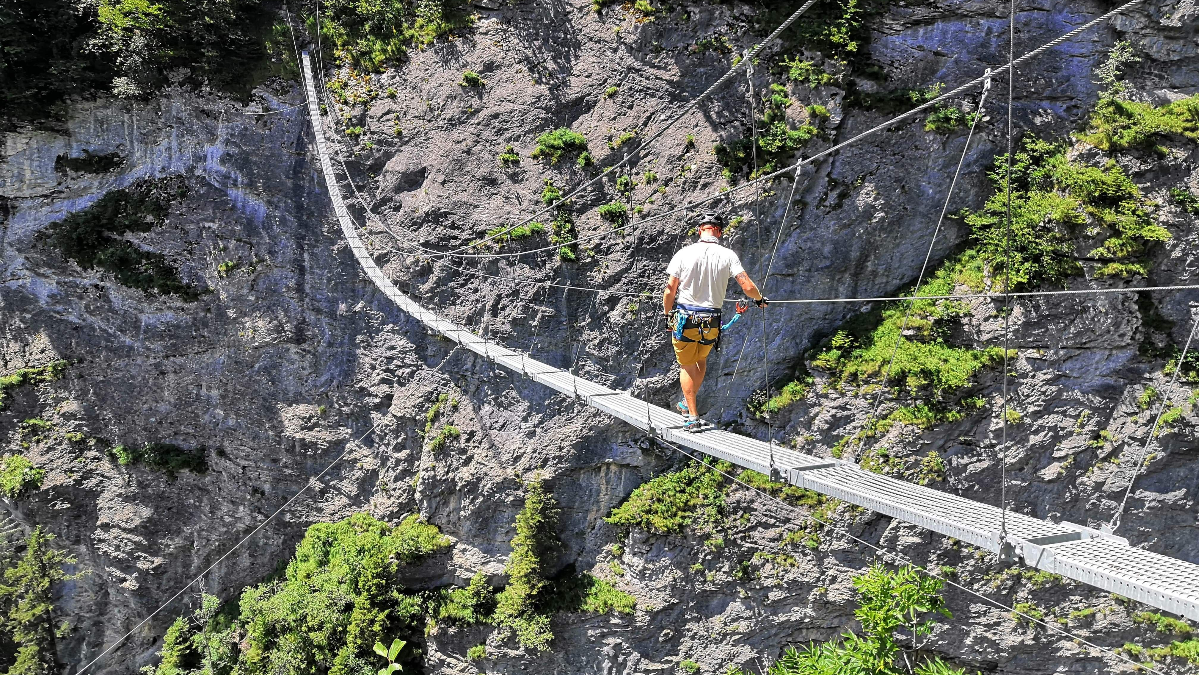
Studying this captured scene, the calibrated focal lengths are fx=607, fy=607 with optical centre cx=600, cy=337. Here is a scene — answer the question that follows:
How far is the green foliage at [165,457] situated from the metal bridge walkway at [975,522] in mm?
7385

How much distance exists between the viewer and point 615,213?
7.01m

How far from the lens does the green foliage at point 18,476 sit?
891cm

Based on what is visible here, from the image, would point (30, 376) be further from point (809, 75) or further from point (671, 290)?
point (809, 75)

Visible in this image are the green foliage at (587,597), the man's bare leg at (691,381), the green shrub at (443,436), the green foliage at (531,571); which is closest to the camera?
the man's bare leg at (691,381)

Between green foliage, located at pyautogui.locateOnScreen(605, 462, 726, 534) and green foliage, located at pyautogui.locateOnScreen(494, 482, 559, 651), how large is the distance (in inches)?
32.1

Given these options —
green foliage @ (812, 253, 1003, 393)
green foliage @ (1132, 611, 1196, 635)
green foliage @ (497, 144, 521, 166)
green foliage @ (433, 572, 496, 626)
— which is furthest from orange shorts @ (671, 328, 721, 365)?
green foliage @ (1132, 611, 1196, 635)

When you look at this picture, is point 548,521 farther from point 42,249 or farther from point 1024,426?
point 42,249

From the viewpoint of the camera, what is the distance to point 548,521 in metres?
7.14

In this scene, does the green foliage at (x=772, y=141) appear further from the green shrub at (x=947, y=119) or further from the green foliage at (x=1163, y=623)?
the green foliage at (x=1163, y=623)

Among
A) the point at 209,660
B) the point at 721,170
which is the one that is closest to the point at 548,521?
the point at 721,170

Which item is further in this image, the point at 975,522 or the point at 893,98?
the point at 893,98

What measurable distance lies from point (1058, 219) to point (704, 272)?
4412 mm

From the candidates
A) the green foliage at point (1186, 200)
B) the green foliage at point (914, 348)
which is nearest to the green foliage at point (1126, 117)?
the green foliage at point (1186, 200)

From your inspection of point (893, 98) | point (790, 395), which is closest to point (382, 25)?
point (893, 98)
